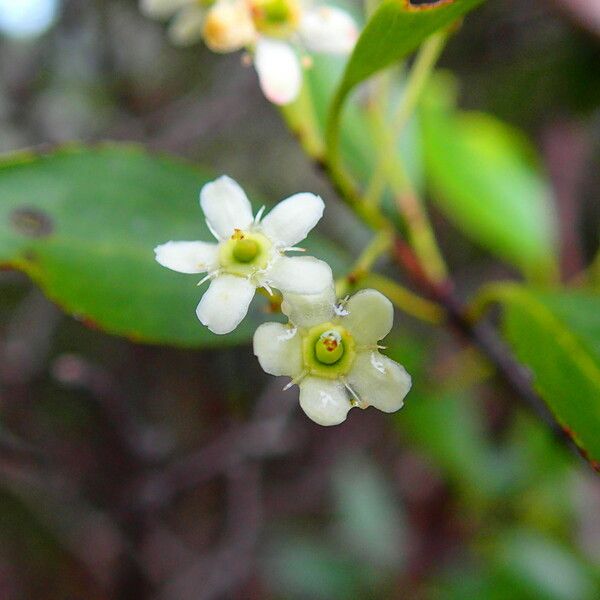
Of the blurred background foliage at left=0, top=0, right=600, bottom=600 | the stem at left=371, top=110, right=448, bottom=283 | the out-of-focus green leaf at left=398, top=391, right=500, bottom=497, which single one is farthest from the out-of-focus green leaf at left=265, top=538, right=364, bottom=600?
the stem at left=371, top=110, right=448, bottom=283

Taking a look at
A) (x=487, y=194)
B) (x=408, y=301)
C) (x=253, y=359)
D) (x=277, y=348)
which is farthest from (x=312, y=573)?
(x=277, y=348)

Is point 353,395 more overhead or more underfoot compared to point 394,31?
more underfoot

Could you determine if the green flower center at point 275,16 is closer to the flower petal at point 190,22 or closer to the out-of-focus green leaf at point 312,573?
the flower petal at point 190,22

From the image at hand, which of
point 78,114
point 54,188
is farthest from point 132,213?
point 78,114

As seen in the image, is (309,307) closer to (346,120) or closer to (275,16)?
(275,16)

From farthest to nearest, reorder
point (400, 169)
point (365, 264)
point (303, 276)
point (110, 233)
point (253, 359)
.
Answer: point (253, 359), point (400, 169), point (110, 233), point (365, 264), point (303, 276)

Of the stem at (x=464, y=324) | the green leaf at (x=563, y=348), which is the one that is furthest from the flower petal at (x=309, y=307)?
the stem at (x=464, y=324)
